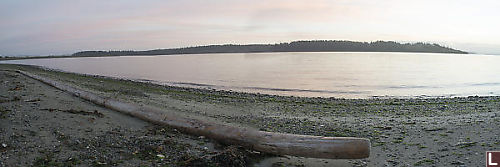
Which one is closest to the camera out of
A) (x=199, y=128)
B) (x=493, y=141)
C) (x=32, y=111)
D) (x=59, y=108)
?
(x=493, y=141)

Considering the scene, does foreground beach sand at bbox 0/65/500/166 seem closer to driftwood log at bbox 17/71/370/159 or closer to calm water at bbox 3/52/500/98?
driftwood log at bbox 17/71/370/159

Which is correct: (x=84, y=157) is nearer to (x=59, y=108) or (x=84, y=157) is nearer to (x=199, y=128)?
Result: (x=199, y=128)

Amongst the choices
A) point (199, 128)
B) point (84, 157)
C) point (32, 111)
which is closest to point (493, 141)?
point (199, 128)

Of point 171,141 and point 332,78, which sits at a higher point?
point 171,141

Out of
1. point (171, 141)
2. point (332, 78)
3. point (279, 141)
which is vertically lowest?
point (332, 78)

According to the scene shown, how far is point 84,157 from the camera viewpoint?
445 centimetres

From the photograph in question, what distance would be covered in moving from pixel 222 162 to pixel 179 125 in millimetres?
2224
